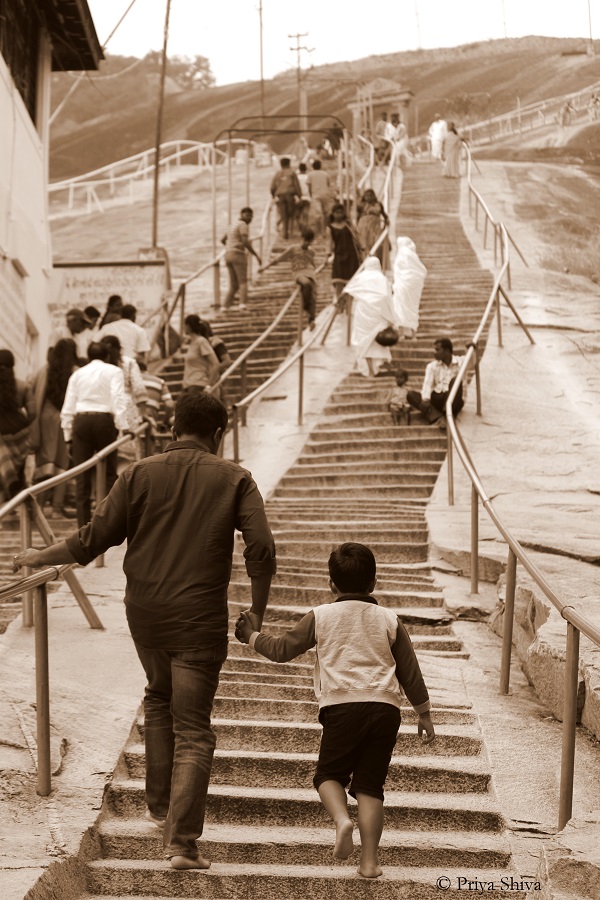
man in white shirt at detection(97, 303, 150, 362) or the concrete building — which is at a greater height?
the concrete building

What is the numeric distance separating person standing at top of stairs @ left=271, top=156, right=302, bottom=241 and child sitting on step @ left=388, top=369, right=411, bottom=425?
1062 centimetres

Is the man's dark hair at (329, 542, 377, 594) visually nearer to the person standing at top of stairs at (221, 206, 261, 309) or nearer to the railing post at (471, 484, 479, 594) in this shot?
the railing post at (471, 484, 479, 594)

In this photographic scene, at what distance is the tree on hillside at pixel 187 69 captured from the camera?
251ft

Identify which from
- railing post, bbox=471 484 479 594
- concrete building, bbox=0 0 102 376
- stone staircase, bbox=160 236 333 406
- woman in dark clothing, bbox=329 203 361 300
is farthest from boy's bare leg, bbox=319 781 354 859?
woman in dark clothing, bbox=329 203 361 300

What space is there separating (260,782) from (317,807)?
1.12 feet

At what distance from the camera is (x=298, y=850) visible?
4.57 meters

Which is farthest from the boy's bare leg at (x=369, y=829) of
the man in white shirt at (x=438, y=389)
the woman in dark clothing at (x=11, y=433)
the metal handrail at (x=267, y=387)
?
the man in white shirt at (x=438, y=389)

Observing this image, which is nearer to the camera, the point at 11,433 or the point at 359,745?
the point at 359,745

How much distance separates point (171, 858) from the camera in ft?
14.2

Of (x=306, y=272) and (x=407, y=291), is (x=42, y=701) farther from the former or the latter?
(x=306, y=272)

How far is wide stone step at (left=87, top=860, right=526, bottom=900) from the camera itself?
431 centimetres

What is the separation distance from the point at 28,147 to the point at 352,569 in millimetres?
13166

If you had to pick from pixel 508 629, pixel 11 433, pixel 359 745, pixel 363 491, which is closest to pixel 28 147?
pixel 11 433

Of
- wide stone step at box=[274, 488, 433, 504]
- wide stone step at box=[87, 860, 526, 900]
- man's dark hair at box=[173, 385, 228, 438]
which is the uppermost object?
man's dark hair at box=[173, 385, 228, 438]
